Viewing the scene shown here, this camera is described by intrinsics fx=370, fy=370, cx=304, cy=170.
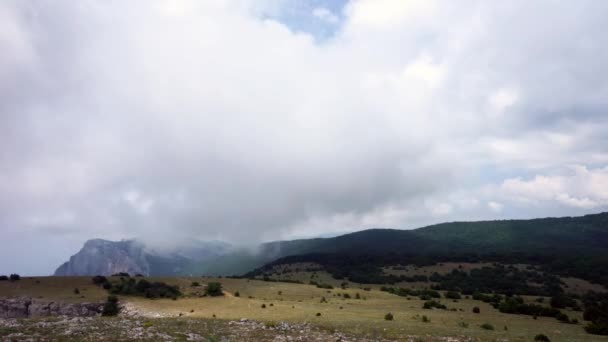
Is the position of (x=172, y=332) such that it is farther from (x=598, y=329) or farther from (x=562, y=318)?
(x=562, y=318)

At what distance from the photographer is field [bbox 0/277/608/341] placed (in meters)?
31.6

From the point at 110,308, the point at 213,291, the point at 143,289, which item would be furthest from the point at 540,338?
the point at 143,289

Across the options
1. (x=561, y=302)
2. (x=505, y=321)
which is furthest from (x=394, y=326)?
(x=561, y=302)

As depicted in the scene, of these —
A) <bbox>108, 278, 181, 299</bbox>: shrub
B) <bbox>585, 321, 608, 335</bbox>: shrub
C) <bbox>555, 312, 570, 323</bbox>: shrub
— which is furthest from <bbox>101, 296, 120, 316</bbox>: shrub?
<bbox>555, 312, 570, 323</bbox>: shrub

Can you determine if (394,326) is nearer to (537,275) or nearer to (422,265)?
(537,275)

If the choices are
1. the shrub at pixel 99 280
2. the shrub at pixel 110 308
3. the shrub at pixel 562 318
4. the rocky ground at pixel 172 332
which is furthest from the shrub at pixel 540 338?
the shrub at pixel 99 280

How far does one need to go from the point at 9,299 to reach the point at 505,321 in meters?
66.8

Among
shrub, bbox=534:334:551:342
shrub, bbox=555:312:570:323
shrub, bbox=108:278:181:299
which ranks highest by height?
shrub, bbox=108:278:181:299

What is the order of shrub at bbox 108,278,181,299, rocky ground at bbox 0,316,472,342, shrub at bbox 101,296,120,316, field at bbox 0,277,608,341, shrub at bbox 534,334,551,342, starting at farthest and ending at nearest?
shrub at bbox 108,278,181,299 → shrub at bbox 101,296,120,316 → field at bbox 0,277,608,341 → shrub at bbox 534,334,551,342 → rocky ground at bbox 0,316,472,342

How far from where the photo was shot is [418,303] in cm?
5647

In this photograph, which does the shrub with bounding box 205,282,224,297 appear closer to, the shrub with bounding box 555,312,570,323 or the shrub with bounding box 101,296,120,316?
the shrub with bounding box 101,296,120,316

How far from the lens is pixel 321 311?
4566 cm

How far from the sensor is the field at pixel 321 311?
104 feet

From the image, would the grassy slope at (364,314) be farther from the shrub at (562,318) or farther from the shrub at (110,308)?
the shrub at (110,308)
